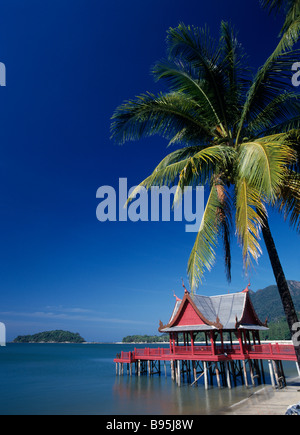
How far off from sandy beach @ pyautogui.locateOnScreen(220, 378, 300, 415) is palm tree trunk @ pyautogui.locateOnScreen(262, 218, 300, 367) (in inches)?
390

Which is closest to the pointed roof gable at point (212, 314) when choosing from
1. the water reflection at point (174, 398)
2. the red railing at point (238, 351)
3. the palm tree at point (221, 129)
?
the red railing at point (238, 351)

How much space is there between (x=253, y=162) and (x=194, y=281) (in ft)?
8.15

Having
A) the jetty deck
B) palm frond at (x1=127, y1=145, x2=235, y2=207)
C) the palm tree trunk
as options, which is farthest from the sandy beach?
palm frond at (x1=127, y1=145, x2=235, y2=207)

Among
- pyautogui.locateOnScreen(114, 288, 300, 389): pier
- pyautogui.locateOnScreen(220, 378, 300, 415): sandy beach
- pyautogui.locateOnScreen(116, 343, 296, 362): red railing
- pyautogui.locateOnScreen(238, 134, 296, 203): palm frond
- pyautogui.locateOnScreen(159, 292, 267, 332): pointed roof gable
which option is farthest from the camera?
pyautogui.locateOnScreen(159, 292, 267, 332): pointed roof gable

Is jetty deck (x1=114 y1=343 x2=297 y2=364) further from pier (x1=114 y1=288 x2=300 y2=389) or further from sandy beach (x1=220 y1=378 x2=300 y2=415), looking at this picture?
sandy beach (x1=220 y1=378 x2=300 y2=415)

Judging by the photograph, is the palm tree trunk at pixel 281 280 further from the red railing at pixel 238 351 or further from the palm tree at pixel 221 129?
the red railing at pixel 238 351

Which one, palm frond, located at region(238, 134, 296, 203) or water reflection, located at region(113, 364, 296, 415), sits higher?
palm frond, located at region(238, 134, 296, 203)

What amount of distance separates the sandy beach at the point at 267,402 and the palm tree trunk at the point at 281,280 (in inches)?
390

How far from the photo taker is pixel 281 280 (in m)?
5.84

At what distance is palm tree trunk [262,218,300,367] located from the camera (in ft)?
18.6

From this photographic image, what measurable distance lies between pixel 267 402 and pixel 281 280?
14.0 m

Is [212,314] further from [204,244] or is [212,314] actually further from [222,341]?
[204,244]

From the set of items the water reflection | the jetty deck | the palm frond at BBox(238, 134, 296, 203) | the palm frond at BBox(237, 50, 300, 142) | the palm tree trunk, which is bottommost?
the water reflection
